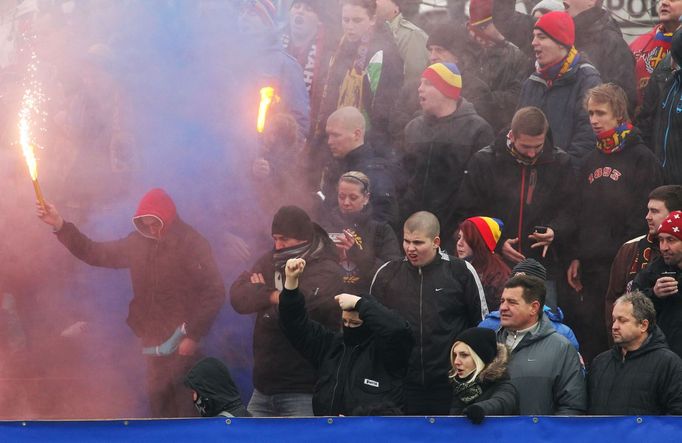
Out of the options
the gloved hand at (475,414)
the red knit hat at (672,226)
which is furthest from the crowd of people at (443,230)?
the gloved hand at (475,414)

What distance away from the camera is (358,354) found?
5.41 m

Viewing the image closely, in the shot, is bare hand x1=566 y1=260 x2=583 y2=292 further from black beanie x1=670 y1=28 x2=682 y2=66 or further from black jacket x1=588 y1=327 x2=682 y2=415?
black jacket x1=588 y1=327 x2=682 y2=415

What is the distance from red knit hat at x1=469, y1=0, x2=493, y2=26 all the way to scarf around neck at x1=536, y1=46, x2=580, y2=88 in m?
0.49

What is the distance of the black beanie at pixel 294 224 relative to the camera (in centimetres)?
616

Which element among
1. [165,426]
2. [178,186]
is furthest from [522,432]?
[178,186]

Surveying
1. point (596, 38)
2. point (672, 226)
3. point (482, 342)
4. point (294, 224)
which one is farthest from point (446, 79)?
point (482, 342)

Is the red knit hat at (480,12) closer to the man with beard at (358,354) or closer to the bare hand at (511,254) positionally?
the bare hand at (511,254)

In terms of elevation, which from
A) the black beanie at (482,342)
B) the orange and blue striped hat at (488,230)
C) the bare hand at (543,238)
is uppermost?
the orange and blue striped hat at (488,230)

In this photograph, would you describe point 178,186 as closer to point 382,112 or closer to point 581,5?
point 382,112

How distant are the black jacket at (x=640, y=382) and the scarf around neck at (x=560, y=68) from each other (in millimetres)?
2034

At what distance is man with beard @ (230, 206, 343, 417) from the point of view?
6062 mm

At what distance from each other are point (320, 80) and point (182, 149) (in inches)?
33.4

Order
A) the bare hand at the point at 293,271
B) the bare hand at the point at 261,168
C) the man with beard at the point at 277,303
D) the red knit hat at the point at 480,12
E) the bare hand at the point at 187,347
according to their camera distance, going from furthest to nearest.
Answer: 1. the red knit hat at the point at 480,12
2. the bare hand at the point at 261,168
3. the bare hand at the point at 187,347
4. the man with beard at the point at 277,303
5. the bare hand at the point at 293,271

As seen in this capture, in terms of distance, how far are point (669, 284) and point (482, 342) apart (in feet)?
2.95
